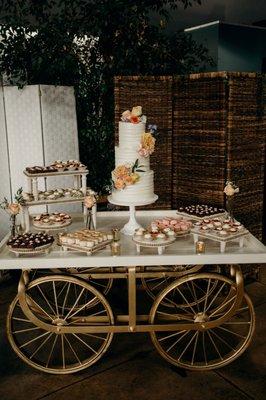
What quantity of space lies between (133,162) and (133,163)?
14mm

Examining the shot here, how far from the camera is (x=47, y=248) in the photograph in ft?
9.05

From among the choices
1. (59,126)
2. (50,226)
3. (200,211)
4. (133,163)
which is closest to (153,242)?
(133,163)

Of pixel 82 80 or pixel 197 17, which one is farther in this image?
pixel 197 17

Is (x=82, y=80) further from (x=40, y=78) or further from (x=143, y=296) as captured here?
(x=143, y=296)

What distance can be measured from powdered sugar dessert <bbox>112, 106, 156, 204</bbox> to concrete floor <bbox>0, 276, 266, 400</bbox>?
1185mm

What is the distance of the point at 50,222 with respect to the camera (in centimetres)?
324

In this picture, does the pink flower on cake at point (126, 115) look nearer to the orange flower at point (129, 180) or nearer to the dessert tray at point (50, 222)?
the orange flower at point (129, 180)

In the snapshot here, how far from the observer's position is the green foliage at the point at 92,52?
14.8 feet

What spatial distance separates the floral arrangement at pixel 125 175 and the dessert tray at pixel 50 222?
1.83ft

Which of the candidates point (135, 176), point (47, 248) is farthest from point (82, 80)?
point (47, 248)

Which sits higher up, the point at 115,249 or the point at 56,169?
the point at 56,169

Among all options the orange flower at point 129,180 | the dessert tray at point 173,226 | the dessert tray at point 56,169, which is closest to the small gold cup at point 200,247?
the dessert tray at point 173,226

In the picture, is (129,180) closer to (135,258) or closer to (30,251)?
(135,258)

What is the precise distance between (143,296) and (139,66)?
2.74m
